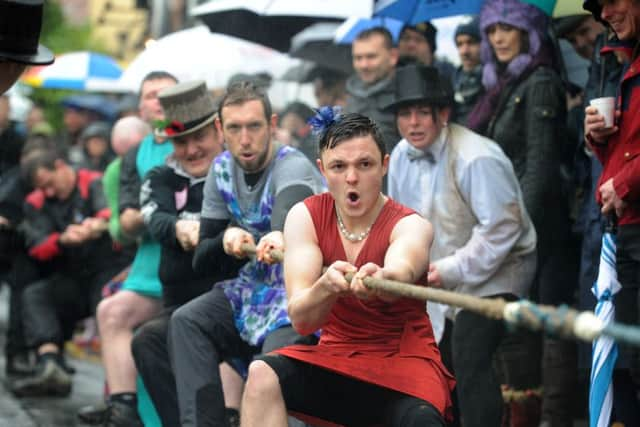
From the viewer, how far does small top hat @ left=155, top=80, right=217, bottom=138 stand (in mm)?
8039

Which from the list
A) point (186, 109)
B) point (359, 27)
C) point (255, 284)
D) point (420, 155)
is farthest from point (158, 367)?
point (359, 27)

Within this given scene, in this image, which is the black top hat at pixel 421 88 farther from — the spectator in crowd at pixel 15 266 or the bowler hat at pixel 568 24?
the spectator in crowd at pixel 15 266

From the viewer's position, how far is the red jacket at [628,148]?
5895mm

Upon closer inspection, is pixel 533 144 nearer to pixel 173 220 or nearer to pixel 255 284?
pixel 255 284

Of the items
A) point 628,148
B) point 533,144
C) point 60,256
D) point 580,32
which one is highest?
point 580,32

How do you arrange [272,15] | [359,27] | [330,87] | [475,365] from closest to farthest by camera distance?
[475,365] → [359,27] → [272,15] → [330,87]

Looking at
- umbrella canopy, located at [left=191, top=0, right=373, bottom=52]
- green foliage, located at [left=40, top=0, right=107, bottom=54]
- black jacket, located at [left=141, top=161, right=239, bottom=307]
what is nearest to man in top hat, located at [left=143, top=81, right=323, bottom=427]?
black jacket, located at [left=141, top=161, right=239, bottom=307]

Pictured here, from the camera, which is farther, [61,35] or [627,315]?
[61,35]

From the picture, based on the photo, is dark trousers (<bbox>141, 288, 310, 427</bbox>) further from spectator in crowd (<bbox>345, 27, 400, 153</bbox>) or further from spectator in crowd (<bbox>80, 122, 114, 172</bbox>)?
spectator in crowd (<bbox>80, 122, 114, 172</bbox>)

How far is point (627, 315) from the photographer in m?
6.11

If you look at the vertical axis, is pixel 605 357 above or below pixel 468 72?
below

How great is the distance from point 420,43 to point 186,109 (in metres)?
2.26

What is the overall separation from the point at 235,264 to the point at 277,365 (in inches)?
76.0

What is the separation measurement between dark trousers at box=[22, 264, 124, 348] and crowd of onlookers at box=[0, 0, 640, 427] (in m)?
1.48
